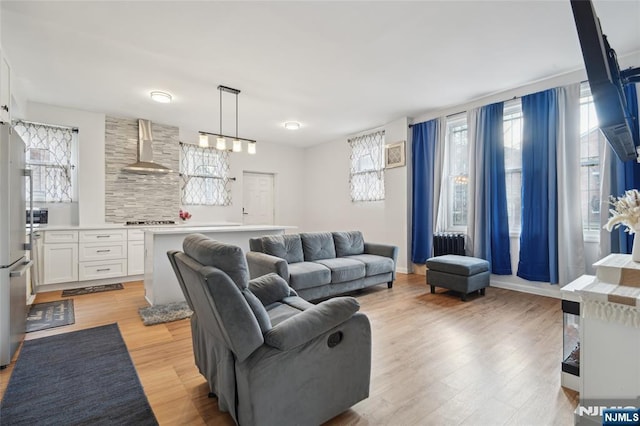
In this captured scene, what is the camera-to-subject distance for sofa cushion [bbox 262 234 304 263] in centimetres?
381

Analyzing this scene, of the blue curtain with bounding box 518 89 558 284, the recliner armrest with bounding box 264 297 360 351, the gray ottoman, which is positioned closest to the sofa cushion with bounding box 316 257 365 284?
the gray ottoman

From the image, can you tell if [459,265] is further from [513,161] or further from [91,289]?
[91,289]

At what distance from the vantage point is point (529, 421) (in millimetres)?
1639

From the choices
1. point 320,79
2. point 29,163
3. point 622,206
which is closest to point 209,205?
point 29,163

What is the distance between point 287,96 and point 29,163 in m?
4.10

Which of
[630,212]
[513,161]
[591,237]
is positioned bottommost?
[591,237]

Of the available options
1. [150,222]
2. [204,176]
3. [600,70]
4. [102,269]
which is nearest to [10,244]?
[102,269]

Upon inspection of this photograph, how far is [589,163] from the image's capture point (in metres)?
3.63

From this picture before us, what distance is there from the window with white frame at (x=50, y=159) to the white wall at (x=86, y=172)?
0.16 meters

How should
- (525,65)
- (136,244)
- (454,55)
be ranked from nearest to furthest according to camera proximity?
(454,55) → (525,65) → (136,244)

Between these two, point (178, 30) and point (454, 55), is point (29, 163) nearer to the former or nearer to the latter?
point (178, 30)

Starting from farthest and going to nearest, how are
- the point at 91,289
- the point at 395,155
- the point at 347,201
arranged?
the point at 347,201 → the point at 395,155 → the point at 91,289

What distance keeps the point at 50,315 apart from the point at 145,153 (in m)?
3.01

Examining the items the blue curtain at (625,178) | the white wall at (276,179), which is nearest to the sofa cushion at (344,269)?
the blue curtain at (625,178)
